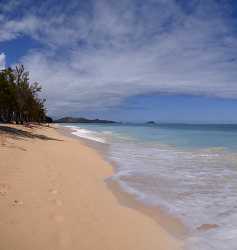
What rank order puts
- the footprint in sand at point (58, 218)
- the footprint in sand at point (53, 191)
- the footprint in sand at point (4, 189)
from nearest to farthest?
the footprint in sand at point (58, 218), the footprint in sand at point (4, 189), the footprint in sand at point (53, 191)

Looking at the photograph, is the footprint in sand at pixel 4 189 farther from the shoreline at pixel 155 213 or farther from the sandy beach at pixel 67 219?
the shoreline at pixel 155 213

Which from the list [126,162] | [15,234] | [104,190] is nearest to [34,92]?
[126,162]

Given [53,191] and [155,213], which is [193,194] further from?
[53,191]

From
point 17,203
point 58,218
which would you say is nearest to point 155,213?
point 58,218

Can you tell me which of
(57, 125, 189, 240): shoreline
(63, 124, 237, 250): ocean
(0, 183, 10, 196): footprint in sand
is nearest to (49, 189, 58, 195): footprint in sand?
(0, 183, 10, 196): footprint in sand

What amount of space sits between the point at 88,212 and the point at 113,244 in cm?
127

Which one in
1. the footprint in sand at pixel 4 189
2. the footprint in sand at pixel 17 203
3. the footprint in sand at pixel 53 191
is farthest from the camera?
the footprint in sand at pixel 53 191

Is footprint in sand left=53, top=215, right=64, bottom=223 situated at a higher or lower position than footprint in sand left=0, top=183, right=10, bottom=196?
lower

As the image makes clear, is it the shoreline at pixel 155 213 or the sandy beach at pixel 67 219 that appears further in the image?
the shoreline at pixel 155 213

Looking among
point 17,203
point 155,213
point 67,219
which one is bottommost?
point 155,213

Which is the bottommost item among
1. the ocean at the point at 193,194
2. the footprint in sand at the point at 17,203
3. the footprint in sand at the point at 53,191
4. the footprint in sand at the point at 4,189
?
the ocean at the point at 193,194

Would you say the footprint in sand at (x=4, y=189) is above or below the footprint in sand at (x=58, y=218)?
above

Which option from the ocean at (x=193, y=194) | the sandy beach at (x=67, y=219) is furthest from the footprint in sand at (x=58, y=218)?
the ocean at (x=193, y=194)

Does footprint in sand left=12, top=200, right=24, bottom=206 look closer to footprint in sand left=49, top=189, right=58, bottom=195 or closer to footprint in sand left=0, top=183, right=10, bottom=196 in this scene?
footprint in sand left=0, top=183, right=10, bottom=196
